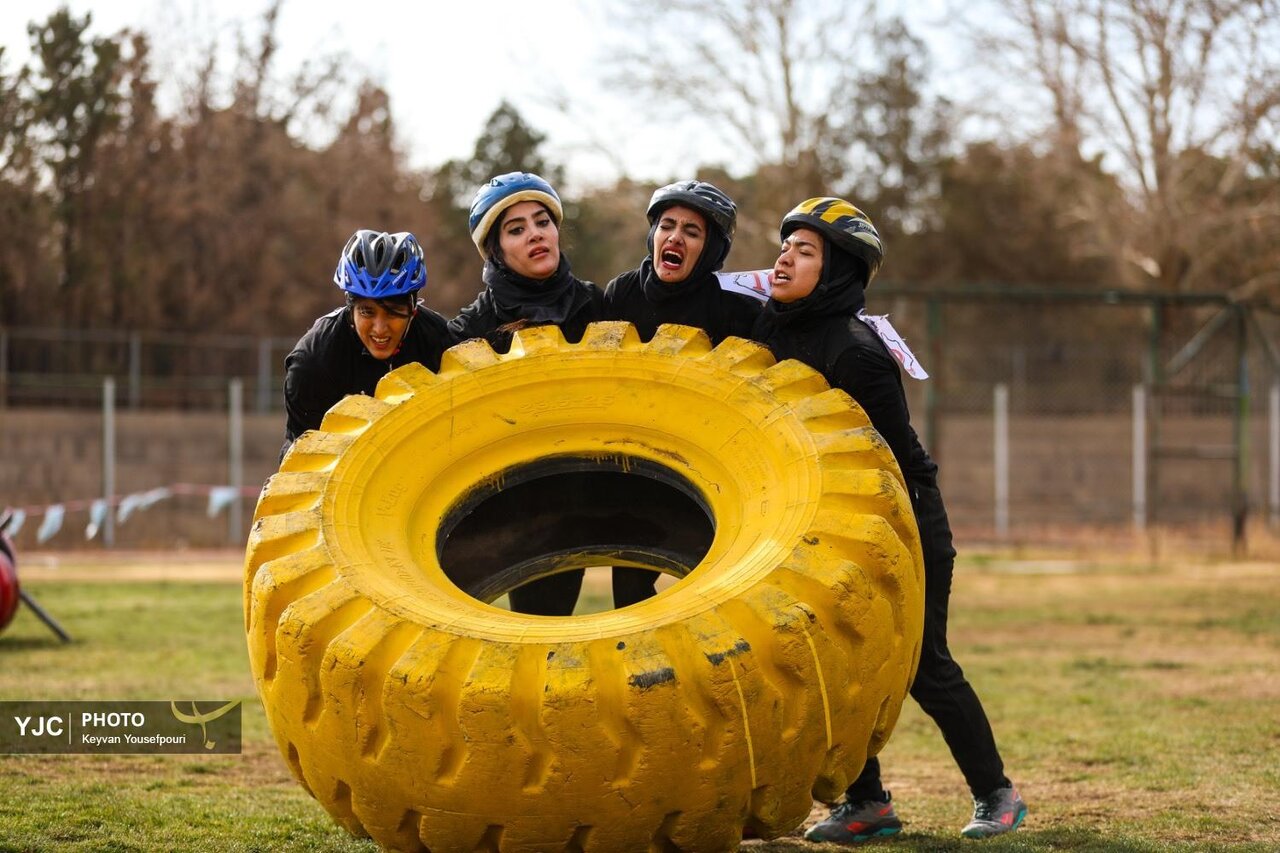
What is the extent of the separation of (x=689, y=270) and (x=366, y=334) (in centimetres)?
111

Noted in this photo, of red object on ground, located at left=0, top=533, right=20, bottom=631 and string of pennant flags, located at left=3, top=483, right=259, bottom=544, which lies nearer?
red object on ground, located at left=0, top=533, right=20, bottom=631

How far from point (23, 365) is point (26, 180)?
366 cm

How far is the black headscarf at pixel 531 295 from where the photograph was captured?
5152 millimetres

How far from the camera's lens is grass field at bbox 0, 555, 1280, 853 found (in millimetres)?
4941

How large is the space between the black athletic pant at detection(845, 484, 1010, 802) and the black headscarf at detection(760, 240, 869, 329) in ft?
2.08

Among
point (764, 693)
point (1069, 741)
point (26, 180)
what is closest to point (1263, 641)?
point (1069, 741)

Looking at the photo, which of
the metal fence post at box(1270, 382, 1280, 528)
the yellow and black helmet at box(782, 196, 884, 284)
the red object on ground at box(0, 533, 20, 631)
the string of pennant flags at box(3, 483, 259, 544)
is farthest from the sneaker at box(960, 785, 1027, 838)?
the metal fence post at box(1270, 382, 1280, 528)

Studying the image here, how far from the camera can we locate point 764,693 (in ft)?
11.5

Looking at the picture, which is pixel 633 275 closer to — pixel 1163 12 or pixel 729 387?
pixel 729 387

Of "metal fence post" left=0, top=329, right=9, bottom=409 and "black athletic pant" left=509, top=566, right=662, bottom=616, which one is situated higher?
"metal fence post" left=0, top=329, right=9, bottom=409

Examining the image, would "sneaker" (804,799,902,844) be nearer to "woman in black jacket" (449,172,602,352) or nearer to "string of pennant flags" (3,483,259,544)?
"woman in black jacket" (449,172,602,352)

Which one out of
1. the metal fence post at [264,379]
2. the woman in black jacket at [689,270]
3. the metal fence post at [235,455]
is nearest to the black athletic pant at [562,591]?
the woman in black jacket at [689,270]

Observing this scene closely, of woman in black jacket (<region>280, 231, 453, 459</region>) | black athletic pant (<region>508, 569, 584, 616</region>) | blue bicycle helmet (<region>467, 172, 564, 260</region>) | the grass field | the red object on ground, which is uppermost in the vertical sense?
blue bicycle helmet (<region>467, 172, 564, 260</region>)

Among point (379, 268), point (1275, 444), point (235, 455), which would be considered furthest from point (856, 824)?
point (1275, 444)
